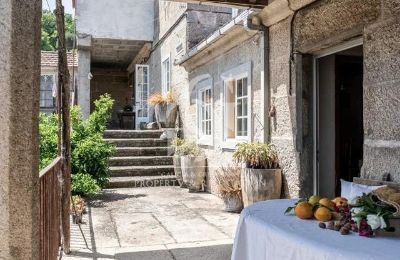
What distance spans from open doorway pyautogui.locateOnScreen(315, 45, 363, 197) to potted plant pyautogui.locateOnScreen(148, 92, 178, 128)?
5.63 m

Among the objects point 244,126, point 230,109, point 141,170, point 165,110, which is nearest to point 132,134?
point 165,110

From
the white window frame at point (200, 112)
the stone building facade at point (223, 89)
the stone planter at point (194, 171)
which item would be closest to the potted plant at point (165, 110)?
the stone building facade at point (223, 89)

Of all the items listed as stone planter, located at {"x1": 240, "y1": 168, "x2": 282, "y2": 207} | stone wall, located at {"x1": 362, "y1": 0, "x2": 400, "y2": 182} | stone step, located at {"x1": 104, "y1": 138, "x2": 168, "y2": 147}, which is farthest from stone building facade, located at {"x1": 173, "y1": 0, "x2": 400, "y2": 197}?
stone step, located at {"x1": 104, "y1": 138, "x2": 168, "y2": 147}

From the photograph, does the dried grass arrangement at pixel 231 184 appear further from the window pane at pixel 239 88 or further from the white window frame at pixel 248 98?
the window pane at pixel 239 88

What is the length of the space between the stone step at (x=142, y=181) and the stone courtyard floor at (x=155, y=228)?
94cm

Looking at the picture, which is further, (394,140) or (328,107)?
(328,107)

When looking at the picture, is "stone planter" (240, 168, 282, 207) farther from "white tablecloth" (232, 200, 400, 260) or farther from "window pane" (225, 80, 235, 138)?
"white tablecloth" (232, 200, 400, 260)

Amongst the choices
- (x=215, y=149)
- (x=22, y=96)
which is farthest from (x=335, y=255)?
(x=215, y=149)

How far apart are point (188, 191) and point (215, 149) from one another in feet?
3.80

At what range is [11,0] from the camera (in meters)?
2.05

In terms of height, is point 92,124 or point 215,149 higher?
point 92,124

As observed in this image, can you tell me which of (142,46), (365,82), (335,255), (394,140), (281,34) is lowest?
(335,255)

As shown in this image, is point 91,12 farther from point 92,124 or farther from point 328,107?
point 328,107

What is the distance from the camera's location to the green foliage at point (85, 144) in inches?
281
